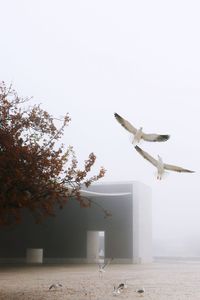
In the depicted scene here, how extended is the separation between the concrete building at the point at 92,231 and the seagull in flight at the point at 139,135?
31415 mm

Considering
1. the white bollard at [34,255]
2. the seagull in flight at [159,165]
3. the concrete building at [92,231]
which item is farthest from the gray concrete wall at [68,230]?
the seagull in flight at [159,165]

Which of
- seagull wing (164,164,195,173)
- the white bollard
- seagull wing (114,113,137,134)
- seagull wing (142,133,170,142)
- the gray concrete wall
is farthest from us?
the gray concrete wall

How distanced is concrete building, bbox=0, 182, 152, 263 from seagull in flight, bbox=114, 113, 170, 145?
103ft

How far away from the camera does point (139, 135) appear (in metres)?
5.49

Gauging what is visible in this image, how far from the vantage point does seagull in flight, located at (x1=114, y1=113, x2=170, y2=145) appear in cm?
532

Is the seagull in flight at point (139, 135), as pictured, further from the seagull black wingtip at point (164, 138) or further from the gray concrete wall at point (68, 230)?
the gray concrete wall at point (68, 230)

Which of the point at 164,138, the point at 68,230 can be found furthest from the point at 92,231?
the point at 164,138

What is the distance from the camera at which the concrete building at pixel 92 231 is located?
1462 inches

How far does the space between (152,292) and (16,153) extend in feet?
17.2

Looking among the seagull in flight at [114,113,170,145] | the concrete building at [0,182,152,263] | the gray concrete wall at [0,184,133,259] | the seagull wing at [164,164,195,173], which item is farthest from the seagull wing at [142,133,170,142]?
the gray concrete wall at [0,184,133,259]

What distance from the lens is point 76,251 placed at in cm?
3869

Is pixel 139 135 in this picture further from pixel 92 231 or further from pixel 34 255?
pixel 92 231

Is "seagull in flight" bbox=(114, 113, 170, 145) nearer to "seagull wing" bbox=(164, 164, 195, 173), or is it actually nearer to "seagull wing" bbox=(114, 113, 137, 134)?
"seagull wing" bbox=(114, 113, 137, 134)

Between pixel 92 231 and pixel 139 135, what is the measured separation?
111 ft
